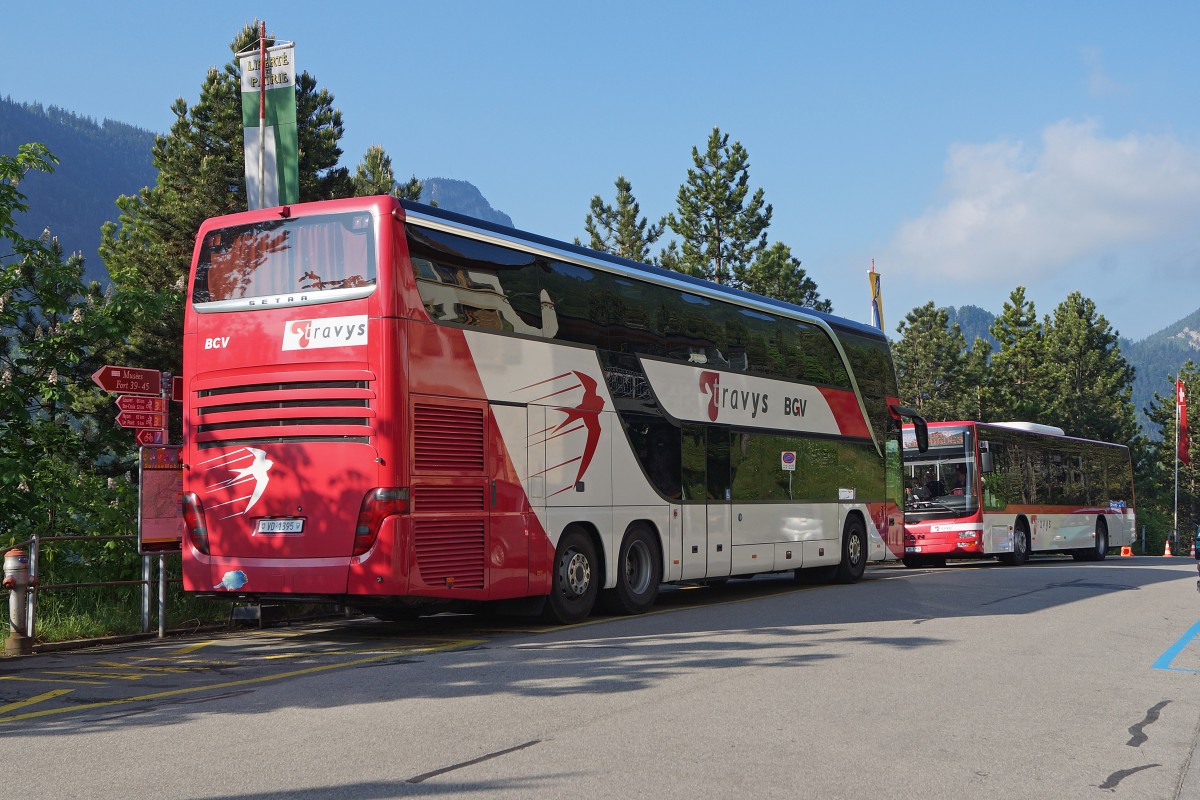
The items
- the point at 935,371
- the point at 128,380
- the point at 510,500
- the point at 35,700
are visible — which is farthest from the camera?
the point at 935,371

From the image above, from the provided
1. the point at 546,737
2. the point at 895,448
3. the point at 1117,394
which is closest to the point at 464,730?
the point at 546,737

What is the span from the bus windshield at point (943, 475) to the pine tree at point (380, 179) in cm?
1421

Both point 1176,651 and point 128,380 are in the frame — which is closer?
point 1176,651

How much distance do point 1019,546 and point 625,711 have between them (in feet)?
78.5

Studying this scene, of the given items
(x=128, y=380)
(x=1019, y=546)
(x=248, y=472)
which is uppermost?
(x=128, y=380)

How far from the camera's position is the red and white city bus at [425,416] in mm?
12133

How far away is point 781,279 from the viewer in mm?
56469

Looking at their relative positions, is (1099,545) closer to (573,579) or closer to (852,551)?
(852,551)

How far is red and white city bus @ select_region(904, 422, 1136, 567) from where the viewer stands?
28219 millimetres

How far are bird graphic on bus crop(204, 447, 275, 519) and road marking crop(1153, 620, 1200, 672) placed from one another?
8661 mm

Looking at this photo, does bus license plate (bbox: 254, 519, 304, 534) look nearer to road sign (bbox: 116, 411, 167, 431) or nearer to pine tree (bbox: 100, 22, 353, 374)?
road sign (bbox: 116, 411, 167, 431)

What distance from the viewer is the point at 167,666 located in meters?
11.4

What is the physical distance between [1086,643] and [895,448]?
10379mm

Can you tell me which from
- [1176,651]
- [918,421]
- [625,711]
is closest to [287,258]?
[625,711]
